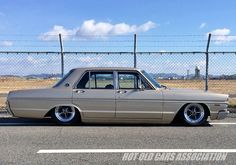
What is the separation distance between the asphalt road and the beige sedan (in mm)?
265

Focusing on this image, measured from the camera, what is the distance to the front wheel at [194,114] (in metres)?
9.70

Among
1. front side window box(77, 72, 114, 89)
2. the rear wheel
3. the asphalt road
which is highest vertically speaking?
front side window box(77, 72, 114, 89)

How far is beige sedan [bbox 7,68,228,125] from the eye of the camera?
9578 mm

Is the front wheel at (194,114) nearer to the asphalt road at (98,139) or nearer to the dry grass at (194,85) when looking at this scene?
the asphalt road at (98,139)

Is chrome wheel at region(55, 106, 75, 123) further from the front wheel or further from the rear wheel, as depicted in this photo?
the front wheel

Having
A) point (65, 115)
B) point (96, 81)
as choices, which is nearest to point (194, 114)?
point (96, 81)

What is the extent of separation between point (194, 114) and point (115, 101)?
6.24 feet

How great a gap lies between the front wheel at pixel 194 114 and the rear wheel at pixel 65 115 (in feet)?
8.24

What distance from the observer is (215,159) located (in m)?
6.35

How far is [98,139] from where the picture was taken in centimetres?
793

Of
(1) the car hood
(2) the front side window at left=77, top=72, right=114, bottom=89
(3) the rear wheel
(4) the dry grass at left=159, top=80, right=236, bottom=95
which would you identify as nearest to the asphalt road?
(3) the rear wheel

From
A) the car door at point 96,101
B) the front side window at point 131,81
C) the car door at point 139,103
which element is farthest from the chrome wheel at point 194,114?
the car door at point 96,101

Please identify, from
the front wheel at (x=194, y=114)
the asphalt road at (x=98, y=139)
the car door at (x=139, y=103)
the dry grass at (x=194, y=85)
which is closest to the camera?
the asphalt road at (x=98, y=139)

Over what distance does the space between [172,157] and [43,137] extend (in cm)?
286
